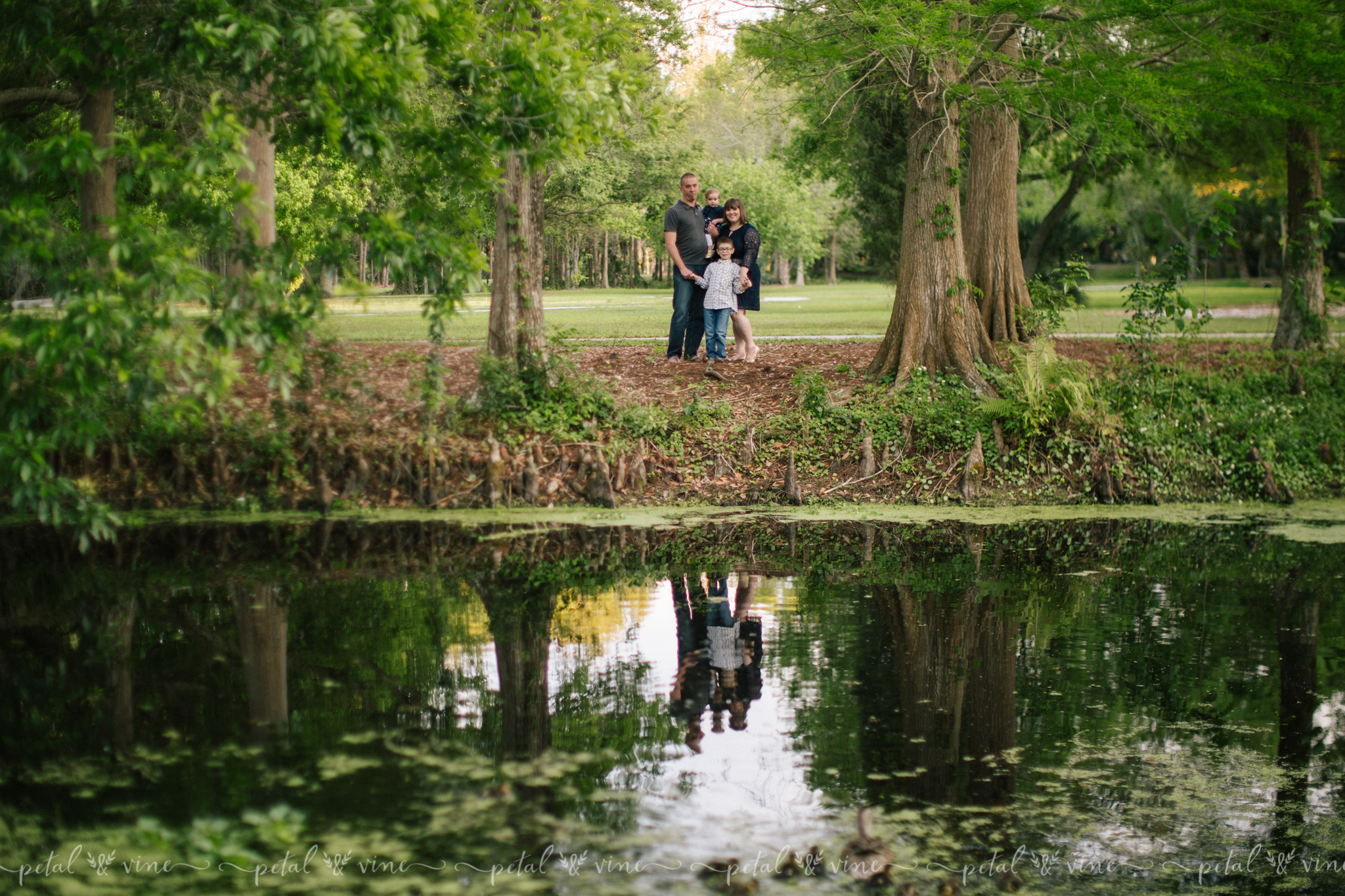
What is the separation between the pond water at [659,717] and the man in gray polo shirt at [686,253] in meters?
4.95

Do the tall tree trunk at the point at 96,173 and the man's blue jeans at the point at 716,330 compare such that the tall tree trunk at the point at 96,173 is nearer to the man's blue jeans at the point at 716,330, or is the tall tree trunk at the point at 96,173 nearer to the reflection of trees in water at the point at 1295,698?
A: the man's blue jeans at the point at 716,330

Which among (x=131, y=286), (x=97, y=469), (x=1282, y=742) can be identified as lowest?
(x=1282, y=742)

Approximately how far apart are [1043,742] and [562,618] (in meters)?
3.52

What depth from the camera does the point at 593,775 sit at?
17.9ft

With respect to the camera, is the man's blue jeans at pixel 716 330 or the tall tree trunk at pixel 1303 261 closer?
the man's blue jeans at pixel 716 330

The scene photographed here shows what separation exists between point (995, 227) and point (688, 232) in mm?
4488

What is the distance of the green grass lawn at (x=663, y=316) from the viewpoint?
66.2 ft

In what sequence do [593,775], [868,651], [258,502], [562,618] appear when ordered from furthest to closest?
[258,502] < [562,618] < [868,651] < [593,775]

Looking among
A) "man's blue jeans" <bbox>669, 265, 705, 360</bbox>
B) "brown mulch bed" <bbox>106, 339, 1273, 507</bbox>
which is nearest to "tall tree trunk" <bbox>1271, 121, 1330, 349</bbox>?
"brown mulch bed" <bbox>106, 339, 1273, 507</bbox>

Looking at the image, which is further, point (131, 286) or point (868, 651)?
point (868, 651)

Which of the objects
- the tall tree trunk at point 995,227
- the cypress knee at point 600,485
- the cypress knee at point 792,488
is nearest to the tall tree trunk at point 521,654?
the cypress knee at point 600,485

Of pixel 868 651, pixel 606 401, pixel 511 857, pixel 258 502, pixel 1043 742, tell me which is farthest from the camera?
pixel 606 401

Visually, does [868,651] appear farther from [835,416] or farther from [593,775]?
[835,416]

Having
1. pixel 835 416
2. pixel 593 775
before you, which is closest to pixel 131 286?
pixel 593 775
